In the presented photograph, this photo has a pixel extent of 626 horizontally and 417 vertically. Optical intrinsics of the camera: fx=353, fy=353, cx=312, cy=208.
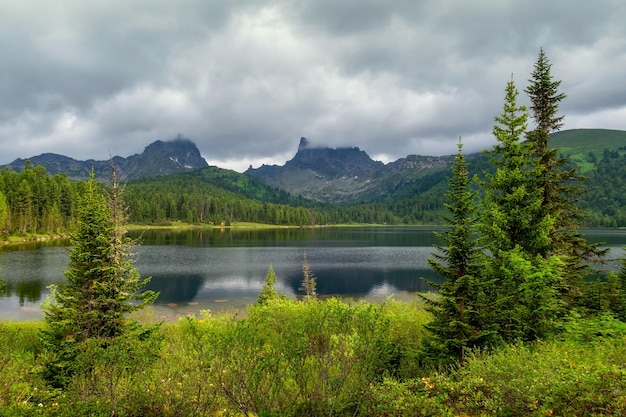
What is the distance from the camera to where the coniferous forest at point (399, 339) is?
30.2ft

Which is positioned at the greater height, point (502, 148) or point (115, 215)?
point (502, 148)

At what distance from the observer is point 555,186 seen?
2491cm

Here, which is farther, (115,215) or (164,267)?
(164,267)

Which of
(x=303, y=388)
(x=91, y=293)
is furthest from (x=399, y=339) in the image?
(x=91, y=293)

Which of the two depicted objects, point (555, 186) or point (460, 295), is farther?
point (555, 186)

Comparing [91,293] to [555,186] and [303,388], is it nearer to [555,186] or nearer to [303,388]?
[303,388]

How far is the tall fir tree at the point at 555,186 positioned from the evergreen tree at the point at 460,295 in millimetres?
8088

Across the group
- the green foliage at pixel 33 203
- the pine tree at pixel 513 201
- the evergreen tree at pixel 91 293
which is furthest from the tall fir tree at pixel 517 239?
the green foliage at pixel 33 203

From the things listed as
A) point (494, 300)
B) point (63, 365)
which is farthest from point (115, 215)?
point (494, 300)

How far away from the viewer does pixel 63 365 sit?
55.6 feet

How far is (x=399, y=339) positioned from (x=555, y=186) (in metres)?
15.4

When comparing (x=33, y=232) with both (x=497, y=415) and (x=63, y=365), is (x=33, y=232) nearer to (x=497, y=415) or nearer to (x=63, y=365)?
(x=63, y=365)

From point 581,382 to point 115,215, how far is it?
Result: 75.2 feet

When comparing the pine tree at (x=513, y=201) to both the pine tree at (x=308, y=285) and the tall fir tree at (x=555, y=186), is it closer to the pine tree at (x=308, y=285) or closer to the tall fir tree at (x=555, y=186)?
the tall fir tree at (x=555, y=186)
